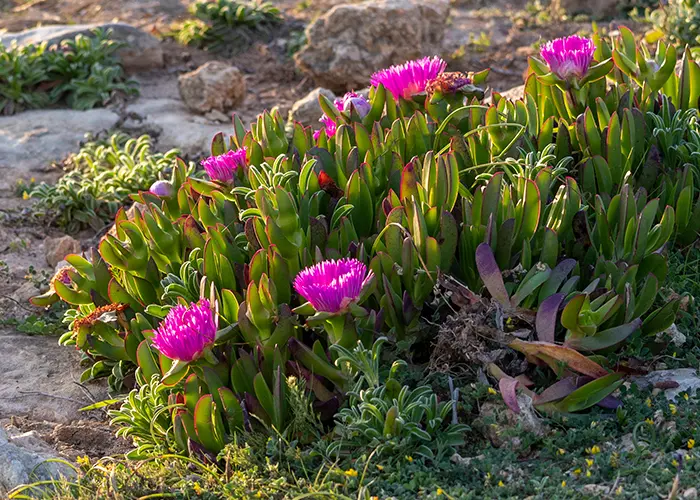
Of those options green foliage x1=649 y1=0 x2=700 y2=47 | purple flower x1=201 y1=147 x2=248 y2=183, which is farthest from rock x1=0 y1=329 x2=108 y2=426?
green foliage x1=649 y1=0 x2=700 y2=47

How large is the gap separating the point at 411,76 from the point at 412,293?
1.04 meters

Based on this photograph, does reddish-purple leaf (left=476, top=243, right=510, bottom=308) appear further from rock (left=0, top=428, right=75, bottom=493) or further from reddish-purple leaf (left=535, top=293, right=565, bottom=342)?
rock (left=0, top=428, right=75, bottom=493)

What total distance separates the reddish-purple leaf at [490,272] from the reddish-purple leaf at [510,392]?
0.88ft

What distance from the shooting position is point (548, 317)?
8.30ft

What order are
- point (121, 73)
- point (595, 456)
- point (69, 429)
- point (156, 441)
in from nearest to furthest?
point (595, 456) → point (156, 441) → point (69, 429) → point (121, 73)

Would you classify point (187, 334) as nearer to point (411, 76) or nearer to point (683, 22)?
point (411, 76)

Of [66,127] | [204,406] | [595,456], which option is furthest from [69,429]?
[66,127]

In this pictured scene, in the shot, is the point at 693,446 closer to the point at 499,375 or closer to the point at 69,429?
the point at 499,375

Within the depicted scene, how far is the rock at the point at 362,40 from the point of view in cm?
606

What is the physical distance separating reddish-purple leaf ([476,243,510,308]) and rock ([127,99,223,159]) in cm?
301

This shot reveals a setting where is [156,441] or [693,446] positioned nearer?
[693,446]

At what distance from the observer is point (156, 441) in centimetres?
261

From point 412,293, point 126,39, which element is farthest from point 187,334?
point 126,39

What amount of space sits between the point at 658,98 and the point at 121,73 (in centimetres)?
423
